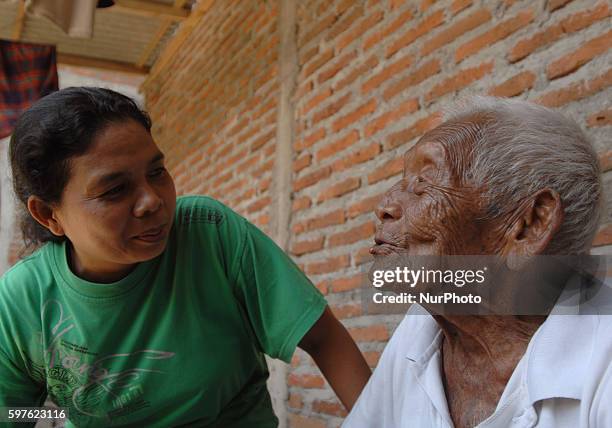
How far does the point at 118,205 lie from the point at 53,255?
381 millimetres

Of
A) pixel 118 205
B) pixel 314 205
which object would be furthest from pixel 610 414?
pixel 314 205

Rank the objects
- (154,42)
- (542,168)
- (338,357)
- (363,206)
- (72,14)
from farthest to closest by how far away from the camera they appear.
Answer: (154,42) → (72,14) → (363,206) → (338,357) → (542,168)

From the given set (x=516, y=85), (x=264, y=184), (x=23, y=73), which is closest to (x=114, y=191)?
(x=516, y=85)

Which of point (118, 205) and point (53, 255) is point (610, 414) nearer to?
point (118, 205)

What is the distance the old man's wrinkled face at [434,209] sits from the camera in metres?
1.19

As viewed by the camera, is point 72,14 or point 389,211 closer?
point 389,211

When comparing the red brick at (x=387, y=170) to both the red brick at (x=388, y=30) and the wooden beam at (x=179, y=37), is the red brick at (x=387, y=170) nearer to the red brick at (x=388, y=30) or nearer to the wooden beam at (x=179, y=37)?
the red brick at (x=388, y=30)

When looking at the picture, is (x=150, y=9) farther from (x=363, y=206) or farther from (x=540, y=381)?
(x=540, y=381)

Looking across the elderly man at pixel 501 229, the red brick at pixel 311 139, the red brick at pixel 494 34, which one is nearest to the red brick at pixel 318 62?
the red brick at pixel 311 139

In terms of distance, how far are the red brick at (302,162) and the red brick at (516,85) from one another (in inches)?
54.3

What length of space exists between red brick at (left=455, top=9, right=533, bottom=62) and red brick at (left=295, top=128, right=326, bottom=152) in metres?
1.05

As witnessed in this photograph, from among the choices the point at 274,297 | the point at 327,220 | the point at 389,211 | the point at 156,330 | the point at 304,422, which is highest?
the point at 389,211

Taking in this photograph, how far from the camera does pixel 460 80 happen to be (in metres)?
2.20

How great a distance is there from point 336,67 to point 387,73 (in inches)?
19.5
